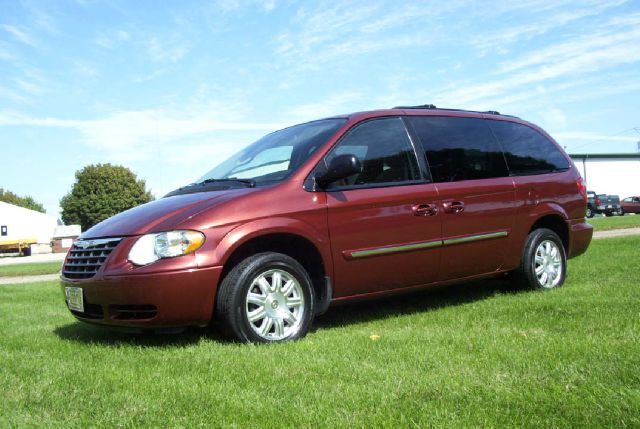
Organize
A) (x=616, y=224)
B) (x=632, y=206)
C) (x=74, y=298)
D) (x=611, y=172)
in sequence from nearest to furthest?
1. (x=74, y=298)
2. (x=616, y=224)
3. (x=632, y=206)
4. (x=611, y=172)

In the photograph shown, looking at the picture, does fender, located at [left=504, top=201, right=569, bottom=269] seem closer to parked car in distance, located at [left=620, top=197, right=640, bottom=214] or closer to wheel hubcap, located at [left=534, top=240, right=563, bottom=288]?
wheel hubcap, located at [left=534, top=240, right=563, bottom=288]

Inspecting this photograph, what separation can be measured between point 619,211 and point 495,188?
136ft

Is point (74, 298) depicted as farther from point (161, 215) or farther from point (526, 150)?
point (526, 150)

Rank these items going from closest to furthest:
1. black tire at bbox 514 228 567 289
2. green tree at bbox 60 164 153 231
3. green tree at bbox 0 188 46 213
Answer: black tire at bbox 514 228 567 289 → green tree at bbox 60 164 153 231 → green tree at bbox 0 188 46 213

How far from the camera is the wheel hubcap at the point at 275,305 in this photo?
14.5 ft

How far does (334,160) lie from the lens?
4.68 meters

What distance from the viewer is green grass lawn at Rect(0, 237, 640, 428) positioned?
2693 mm

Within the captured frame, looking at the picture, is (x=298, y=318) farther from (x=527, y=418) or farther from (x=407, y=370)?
(x=527, y=418)

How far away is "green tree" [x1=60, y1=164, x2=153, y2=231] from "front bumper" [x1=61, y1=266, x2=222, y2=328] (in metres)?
57.2

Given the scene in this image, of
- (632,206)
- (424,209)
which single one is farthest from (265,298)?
(632,206)

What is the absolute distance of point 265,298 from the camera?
447cm

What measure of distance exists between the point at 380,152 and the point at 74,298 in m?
2.72

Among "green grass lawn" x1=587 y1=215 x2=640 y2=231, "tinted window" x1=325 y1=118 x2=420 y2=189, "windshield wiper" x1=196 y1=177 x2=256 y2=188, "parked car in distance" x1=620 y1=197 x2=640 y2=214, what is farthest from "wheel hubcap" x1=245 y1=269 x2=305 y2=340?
"parked car in distance" x1=620 y1=197 x2=640 y2=214

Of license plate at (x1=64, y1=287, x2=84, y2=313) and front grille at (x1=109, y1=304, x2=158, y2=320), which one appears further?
license plate at (x1=64, y1=287, x2=84, y2=313)
